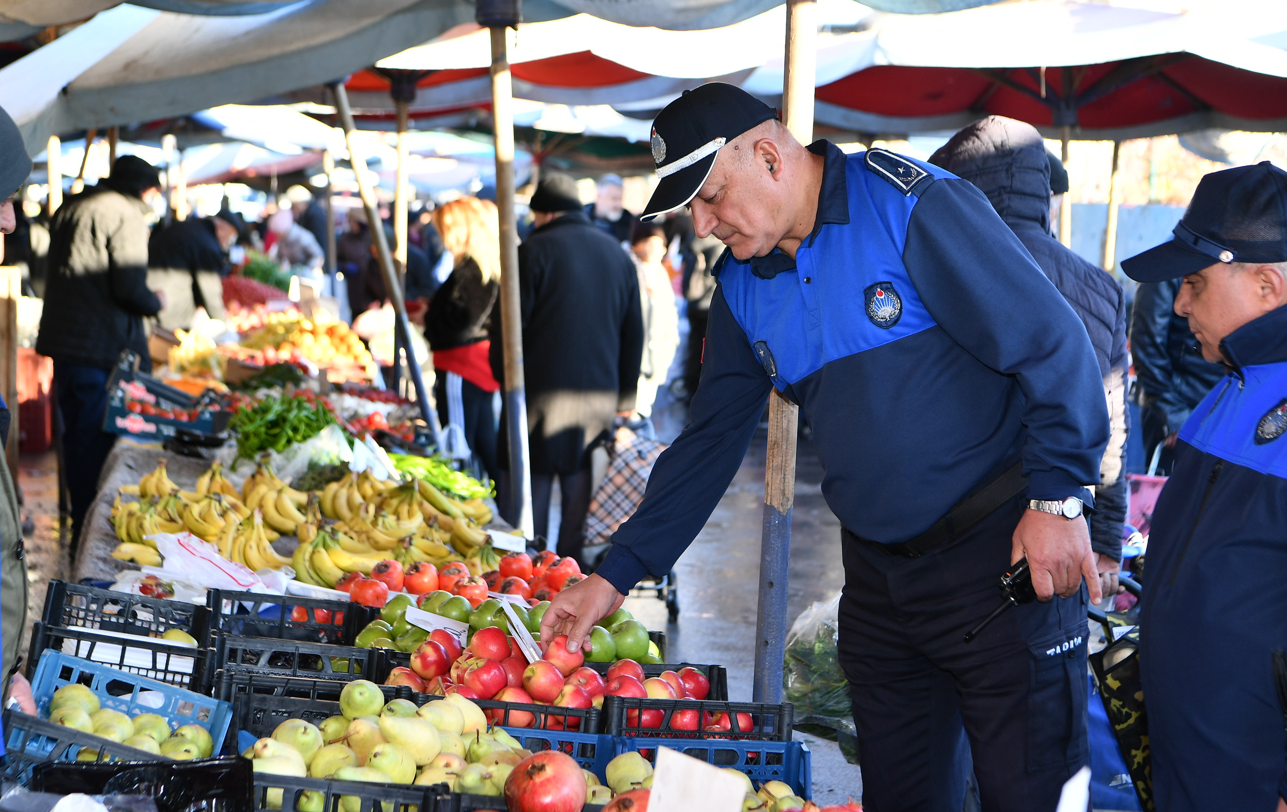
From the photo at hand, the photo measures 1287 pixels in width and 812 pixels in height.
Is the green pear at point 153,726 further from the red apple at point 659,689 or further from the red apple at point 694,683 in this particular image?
the red apple at point 694,683

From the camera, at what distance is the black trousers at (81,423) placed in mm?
6504

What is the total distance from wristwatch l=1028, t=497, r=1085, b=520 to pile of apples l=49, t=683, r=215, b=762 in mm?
1535

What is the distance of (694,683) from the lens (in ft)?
8.21

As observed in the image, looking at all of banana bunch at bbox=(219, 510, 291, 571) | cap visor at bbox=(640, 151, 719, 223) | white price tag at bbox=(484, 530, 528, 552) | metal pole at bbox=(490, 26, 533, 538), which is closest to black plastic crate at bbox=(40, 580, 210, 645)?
banana bunch at bbox=(219, 510, 291, 571)

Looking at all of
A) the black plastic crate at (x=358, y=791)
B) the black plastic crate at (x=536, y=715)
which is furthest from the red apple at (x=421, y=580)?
the black plastic crate at (x=358, y=791)

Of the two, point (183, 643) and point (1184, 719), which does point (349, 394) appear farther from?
A: point (1184, 719)

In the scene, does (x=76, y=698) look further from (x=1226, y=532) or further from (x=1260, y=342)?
(x=1260, y=342)

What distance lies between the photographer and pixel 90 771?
1.56 m

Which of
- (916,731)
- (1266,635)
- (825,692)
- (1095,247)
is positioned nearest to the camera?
(1266,635)

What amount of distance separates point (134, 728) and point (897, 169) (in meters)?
1.73

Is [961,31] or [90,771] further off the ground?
[961,31]

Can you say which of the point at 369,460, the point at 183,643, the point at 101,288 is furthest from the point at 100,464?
the point at 183,643

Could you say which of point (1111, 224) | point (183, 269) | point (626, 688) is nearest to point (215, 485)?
point (626, 688)

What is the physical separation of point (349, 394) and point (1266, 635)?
5886mm
